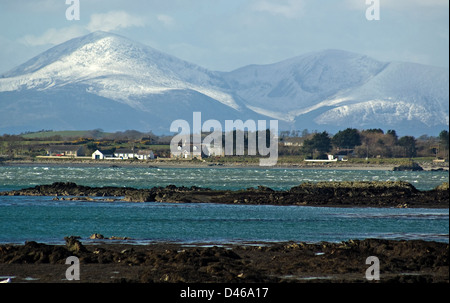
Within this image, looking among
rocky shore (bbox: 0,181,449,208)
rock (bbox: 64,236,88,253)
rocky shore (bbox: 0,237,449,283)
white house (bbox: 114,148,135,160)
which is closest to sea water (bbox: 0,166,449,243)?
rocky shore (bbox: 0,181,449,208)

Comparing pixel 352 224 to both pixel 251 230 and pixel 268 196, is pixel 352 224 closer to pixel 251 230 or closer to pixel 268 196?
pixel 251 230

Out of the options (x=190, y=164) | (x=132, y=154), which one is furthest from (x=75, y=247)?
(x=132, y=154)

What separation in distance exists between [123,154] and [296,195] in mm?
103431

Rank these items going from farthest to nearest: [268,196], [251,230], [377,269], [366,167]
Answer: [366,167] < [268,196] < [251,230] < [377,269]

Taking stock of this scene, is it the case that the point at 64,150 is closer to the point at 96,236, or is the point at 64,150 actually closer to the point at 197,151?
the point at 197,151

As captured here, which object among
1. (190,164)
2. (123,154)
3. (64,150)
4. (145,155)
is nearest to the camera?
(190,164)

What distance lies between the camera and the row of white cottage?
488ft

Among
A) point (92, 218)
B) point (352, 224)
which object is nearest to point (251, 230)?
point (352, 224)

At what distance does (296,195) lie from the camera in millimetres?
51156

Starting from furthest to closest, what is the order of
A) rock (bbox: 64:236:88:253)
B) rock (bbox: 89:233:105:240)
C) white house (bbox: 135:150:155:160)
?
white house (bbox: 135:150:155:160) < rock (bbox: 89:233:105:240) < rock (bbox: 64:236:88:253)

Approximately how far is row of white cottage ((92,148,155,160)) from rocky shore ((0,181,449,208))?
3568 inches

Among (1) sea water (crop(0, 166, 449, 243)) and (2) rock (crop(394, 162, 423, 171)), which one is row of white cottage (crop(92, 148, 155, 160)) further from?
(1) sea water (crop(0, 166, 449, 243))
